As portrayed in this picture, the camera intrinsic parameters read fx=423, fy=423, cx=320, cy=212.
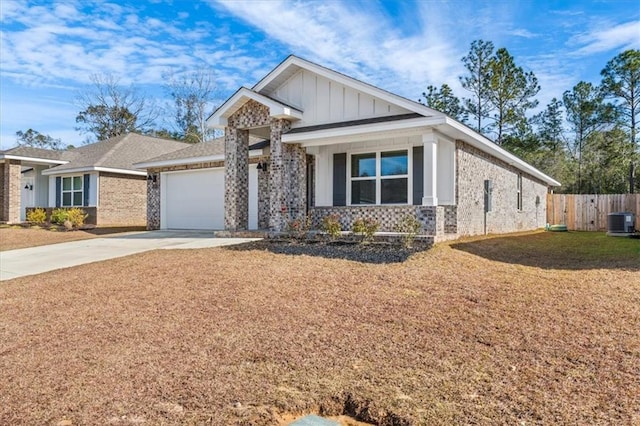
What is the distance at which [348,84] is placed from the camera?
11320mm

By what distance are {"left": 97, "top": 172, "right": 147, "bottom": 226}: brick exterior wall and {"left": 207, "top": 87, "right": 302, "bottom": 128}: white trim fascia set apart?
1101cm

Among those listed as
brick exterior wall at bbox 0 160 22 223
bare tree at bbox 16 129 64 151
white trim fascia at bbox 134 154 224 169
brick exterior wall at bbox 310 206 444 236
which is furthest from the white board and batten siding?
bare tree at bbox 16 129 64 151

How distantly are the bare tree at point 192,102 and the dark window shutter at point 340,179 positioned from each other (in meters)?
29.0

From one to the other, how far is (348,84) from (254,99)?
2.74m

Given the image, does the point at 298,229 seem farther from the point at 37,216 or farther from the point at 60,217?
the point at 37,216

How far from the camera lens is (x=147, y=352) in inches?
166

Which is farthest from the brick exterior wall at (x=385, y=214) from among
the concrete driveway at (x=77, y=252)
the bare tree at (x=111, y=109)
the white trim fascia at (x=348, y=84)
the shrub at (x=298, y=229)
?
the bare tree at (x=111, y=109)

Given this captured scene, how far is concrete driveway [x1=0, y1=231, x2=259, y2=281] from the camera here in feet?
30.3

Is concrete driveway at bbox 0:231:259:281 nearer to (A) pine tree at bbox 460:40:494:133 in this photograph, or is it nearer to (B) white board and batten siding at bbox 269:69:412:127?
(B) white board and batten siding at bbox 269:69:412:127

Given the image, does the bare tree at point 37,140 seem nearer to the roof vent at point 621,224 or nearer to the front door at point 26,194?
the front door at point 26,194

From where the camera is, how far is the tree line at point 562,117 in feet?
82.9

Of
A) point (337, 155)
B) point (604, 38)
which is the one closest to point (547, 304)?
point (337, 155)

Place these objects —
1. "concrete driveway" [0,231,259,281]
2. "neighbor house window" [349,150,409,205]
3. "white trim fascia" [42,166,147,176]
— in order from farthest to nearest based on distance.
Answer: "white trim fascia" [42,166,147,176] → "neighbor house window" [349,150,409,205] → "concrete driveway" [0,231,259,281]

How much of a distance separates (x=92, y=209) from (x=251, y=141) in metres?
9.95
